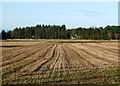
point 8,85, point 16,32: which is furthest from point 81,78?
point 16,32

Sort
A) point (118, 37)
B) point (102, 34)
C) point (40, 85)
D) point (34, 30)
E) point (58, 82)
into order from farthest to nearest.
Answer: point (34, 30) → point (102, 34) → point (118, 37) → point (58, 82) → point (40, 85)

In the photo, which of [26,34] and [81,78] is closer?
[81,78]

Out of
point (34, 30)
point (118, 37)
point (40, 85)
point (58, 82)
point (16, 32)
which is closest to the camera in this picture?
point (40, 85)

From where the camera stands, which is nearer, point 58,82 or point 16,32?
point 58,82

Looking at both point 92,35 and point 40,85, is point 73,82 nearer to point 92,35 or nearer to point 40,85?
point 40,85

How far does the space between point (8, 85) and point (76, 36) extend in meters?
156

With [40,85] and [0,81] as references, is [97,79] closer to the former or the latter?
[40,85]

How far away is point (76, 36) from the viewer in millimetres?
167000

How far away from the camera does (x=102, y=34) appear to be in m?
140

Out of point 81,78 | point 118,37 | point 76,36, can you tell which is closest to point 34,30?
point 76,36

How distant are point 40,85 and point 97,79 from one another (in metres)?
3.09

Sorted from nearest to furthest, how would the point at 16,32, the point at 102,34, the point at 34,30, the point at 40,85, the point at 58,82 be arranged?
the point at 40,85 < the point at 58,82 < the point at 102,34 < the point at 16,32 < the point at 34,30

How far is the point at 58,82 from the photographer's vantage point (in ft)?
39.3

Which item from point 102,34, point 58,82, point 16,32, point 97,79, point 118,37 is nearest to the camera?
point 58,82
